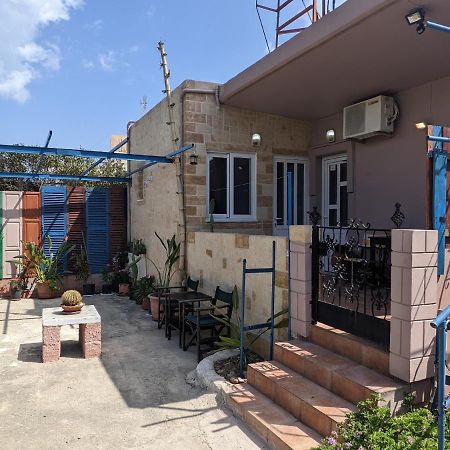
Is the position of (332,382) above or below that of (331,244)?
below

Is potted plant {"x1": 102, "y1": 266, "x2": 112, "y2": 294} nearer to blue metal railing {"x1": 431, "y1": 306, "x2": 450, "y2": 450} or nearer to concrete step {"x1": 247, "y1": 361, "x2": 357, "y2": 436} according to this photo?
concrete step {"x1": 247, "y1": 361, "x2": 357, "y2": 436}

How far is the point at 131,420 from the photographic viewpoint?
414cm

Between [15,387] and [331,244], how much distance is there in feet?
14.1

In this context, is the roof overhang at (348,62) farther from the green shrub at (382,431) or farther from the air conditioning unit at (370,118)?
the green shrub at (382,431)

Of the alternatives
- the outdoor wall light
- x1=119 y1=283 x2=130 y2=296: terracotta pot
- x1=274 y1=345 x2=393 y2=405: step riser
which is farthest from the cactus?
the outdoor wall light

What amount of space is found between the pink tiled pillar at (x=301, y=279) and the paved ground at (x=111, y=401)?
1.32m

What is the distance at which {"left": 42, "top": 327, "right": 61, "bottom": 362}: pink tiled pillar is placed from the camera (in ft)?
18.9

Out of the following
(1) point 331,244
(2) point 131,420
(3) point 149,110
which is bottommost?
(2) point 131,420

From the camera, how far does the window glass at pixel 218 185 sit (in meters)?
8.34

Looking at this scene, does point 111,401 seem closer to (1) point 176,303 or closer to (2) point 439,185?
(1) point 176,303

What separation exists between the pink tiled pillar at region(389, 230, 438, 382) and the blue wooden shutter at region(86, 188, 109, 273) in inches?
387

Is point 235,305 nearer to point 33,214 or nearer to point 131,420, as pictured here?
point 131,420

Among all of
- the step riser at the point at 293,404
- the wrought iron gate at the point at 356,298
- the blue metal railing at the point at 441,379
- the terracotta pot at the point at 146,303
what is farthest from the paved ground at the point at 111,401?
the terracotta pot at the point at 146,303

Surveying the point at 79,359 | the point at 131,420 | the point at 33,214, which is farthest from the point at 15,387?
the point at 33,214
